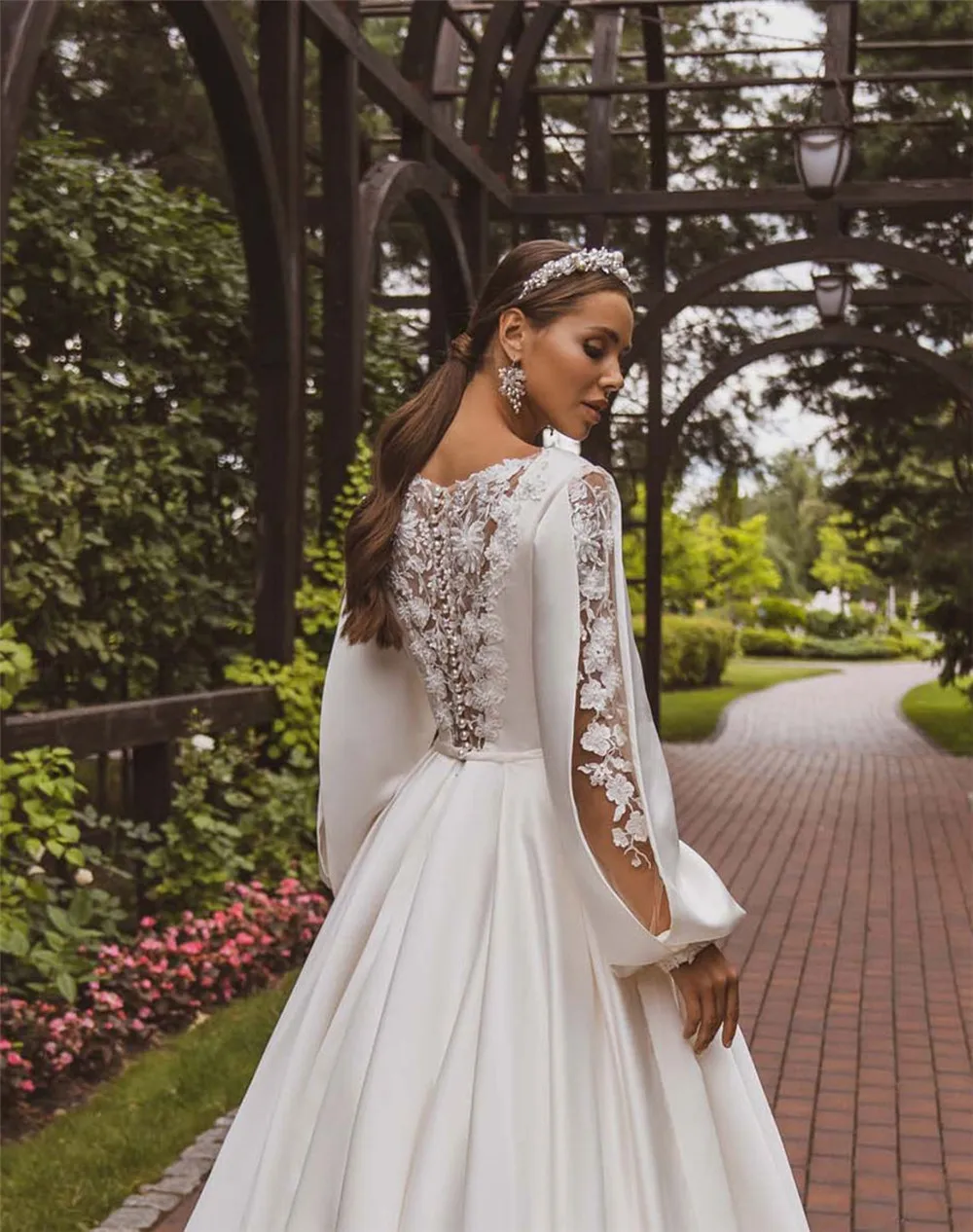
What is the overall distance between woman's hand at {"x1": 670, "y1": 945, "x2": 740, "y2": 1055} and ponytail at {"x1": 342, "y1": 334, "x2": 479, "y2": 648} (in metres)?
0.68

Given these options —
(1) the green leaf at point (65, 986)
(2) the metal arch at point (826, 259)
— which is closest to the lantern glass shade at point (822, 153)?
(2) the metal arch at point (826, 259)

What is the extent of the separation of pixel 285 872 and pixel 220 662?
151cm

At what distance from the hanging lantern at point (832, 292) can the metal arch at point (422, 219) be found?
Result: 119 inches

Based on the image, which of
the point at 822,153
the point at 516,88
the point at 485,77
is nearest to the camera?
the point at 822,153

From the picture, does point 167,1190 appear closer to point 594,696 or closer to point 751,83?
point 594,696

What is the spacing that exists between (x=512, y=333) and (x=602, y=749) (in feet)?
2.13

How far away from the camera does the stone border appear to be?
3.69 meters

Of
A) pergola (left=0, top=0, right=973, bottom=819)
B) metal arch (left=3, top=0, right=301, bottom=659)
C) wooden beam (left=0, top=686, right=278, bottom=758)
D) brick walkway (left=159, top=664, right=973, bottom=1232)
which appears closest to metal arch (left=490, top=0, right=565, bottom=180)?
pergola (left=0, top=0, right=973, bottom=819)

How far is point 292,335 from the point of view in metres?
6.75

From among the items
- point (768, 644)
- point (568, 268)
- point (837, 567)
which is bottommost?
point (768, 644)

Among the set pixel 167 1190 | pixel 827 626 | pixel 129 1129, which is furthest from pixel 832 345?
pixel 827 626

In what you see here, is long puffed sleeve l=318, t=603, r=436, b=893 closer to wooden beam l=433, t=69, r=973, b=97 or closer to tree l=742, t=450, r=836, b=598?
wooden beam l=433, t=69, r=973, b=97

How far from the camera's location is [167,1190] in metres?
3.90

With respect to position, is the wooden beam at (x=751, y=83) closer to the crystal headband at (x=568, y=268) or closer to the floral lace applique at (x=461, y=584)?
the crystal headband at (x=568, y=268)
